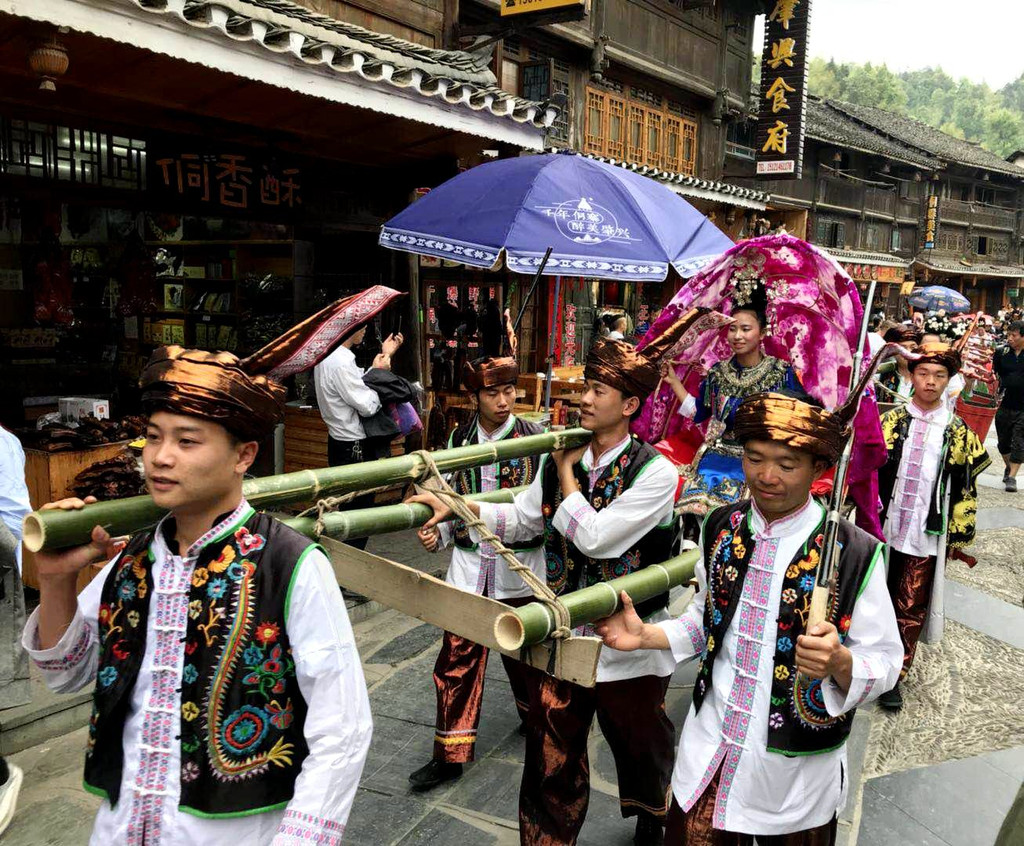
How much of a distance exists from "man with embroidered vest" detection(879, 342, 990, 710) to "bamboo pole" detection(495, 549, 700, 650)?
2.93 m

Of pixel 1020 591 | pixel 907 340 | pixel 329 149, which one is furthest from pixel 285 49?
pixel 1020 591

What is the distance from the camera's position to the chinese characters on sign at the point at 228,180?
20.7ft

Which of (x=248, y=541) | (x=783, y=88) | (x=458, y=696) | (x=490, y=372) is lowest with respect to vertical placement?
(x=458, y=696)

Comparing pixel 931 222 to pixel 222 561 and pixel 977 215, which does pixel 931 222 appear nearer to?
pixel 977 215

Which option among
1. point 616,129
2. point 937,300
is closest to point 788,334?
point 616,129

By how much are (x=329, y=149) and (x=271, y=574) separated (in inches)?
244

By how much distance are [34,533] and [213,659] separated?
0.47 metres

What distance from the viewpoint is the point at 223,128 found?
654cm

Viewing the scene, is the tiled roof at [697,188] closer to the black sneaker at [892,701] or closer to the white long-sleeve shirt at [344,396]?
the white long-sleeve shirt at [344,396]

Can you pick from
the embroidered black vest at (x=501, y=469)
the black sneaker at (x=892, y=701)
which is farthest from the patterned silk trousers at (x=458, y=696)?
the black sneaker at (x=892, y=701)

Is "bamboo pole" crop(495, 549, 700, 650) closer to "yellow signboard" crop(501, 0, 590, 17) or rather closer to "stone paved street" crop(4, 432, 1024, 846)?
"stone paved street" crop(4, 432, 1024, 846)

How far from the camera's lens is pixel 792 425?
2404 millimetres

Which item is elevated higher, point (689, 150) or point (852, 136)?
point (852, 136)

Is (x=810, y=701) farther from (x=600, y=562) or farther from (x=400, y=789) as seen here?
(x=400, y=789)
